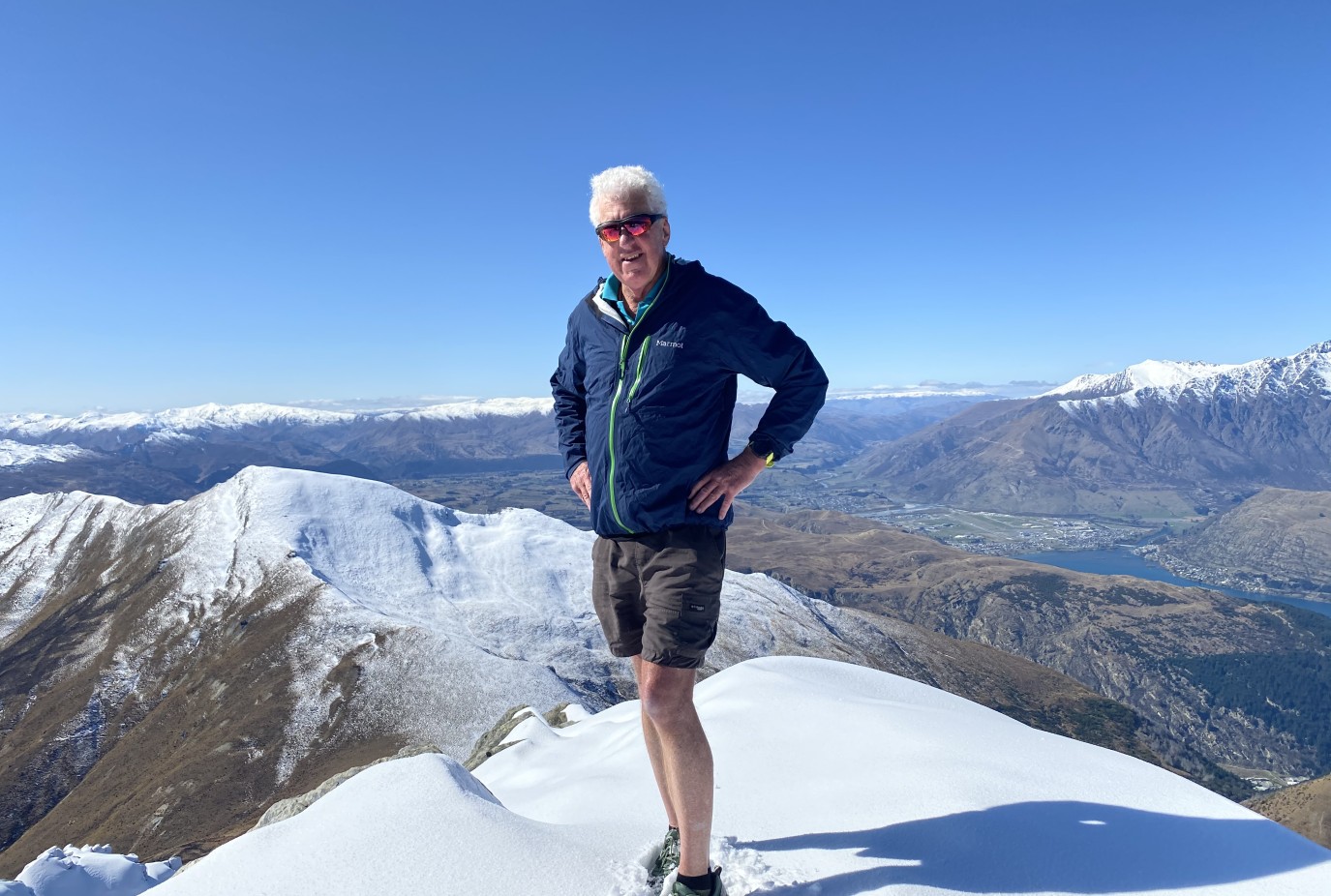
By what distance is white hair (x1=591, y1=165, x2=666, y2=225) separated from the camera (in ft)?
17.6

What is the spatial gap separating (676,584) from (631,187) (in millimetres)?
3191

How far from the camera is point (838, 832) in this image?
20.9 ft

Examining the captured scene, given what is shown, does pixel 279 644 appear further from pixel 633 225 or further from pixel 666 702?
pixel 633 225

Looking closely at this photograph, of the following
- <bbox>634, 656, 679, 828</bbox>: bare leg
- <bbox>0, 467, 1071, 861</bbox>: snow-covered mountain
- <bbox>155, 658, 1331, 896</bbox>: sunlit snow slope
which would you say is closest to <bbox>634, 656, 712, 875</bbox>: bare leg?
<bbox>634, 656, 679, 828</bbox>: bare leg

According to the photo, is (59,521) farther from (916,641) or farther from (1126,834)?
(1126,834)

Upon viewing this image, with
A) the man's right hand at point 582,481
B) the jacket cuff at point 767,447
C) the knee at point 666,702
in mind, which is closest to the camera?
the knee at point 666,702

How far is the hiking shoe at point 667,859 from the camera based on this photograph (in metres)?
5.89

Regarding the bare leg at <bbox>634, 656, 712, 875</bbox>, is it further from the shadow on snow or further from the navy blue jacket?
the navy blue jacket

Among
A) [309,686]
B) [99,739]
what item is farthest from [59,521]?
[309,686]

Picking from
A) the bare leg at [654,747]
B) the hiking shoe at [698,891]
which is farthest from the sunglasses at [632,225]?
the hiking shoe at [698,891]

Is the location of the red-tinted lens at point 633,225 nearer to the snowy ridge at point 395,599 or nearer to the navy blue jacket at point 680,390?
the navy blue jacket at point 680,390

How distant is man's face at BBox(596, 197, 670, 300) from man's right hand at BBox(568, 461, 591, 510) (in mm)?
1953

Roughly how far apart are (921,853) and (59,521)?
793 ft

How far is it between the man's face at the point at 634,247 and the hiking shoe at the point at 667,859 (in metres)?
4.97
